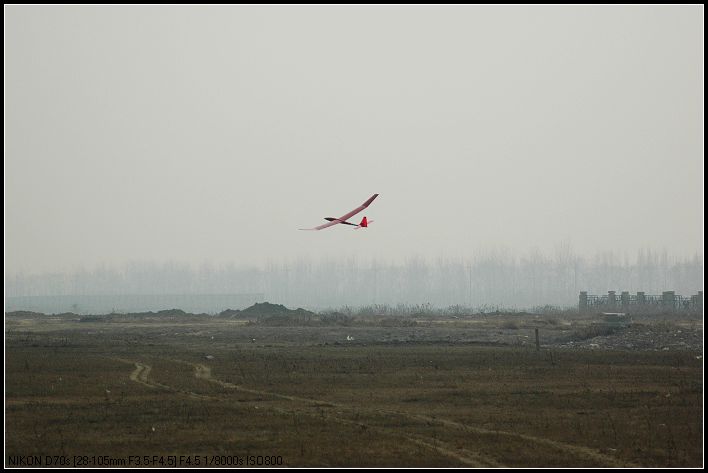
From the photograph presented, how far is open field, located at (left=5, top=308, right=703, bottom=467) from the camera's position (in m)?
21.5

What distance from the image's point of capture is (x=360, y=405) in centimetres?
2994

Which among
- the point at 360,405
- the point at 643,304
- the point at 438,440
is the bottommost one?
the point at 438,440

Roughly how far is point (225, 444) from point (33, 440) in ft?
16.5

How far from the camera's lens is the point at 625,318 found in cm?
7369

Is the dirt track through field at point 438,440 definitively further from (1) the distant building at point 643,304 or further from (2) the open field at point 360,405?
(1) the distant building at point 643,304

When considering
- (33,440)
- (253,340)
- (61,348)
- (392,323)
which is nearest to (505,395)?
(33,440)

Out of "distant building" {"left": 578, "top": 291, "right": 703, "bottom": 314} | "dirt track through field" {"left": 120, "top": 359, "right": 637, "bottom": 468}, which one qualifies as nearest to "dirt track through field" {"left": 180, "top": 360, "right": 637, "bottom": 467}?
"dirt track through field" {"left": 120, "top": 359, "right": 637, "bottom": 468}

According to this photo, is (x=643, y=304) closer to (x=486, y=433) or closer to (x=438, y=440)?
(x=486, y=433)

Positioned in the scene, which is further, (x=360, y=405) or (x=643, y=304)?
(x=643, y=304)

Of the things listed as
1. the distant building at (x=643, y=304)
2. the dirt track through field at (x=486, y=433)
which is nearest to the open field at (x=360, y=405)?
the dirt track through field at (x=486, y=433)

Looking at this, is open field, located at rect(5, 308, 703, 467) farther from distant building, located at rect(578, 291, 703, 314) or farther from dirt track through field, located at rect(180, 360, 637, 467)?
distant building, located at rect(578, 291, 703, 314)

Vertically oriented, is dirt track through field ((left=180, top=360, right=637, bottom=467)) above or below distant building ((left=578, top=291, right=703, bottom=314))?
below

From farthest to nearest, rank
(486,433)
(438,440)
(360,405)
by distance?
(360,405) < (486,433) < (438,440)

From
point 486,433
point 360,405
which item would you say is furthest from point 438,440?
point 360,405
